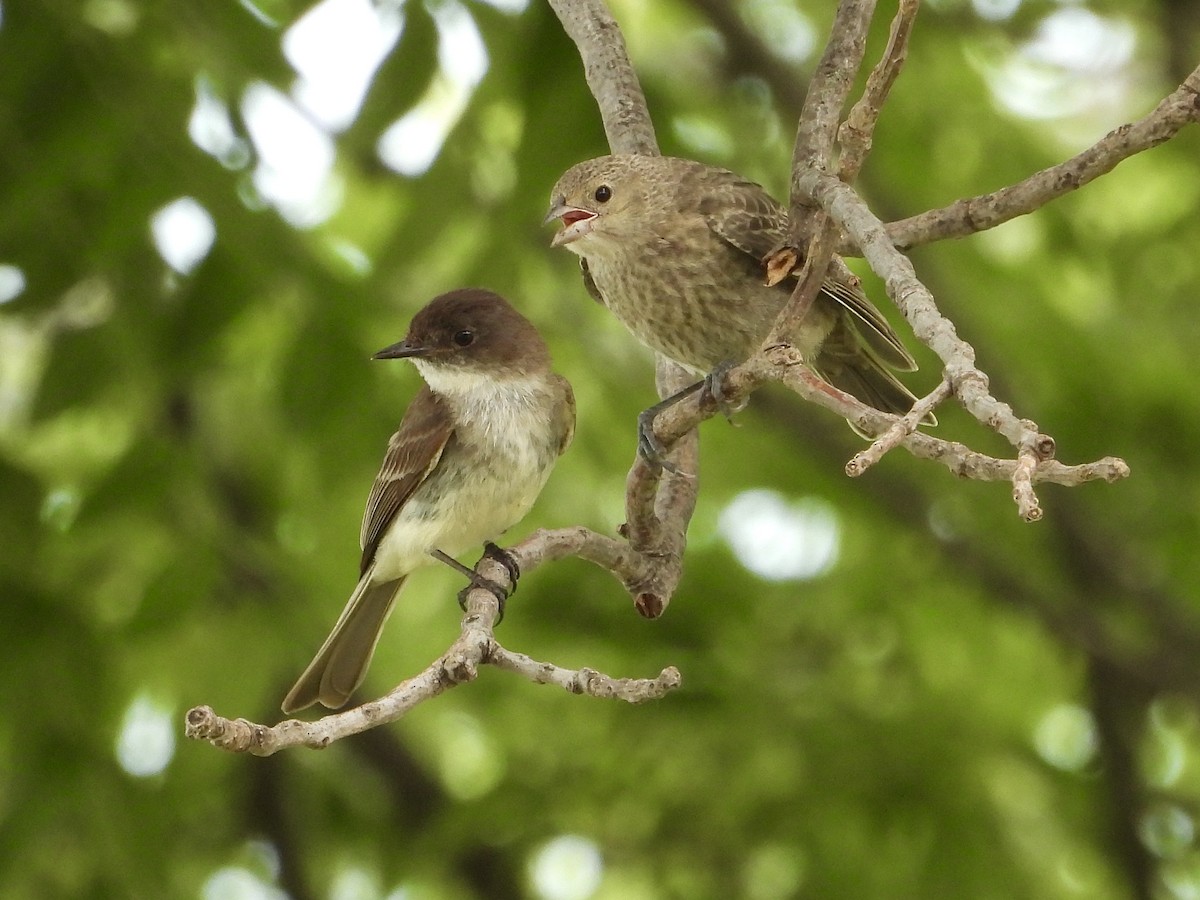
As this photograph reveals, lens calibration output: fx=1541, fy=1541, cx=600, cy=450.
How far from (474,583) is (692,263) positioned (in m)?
1.38

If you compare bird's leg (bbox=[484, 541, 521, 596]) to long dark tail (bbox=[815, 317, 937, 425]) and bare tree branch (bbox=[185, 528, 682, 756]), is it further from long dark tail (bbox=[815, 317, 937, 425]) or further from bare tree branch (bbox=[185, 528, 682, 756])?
long dark tail (bbox=[815, 317, 937, 425])

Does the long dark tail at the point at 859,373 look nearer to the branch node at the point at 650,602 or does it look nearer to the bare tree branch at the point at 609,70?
the bare tree branch at the point at 609,70

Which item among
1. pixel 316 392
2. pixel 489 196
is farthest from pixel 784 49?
pixel 316 392

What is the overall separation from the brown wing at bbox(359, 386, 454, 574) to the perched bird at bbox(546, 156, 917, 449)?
0.75m

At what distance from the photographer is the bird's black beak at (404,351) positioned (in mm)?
5008

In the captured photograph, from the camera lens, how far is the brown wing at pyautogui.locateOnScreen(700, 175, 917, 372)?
4.58 m

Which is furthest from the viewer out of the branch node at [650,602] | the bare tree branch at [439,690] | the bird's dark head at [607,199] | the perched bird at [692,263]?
the bird's dark head at [607,199]

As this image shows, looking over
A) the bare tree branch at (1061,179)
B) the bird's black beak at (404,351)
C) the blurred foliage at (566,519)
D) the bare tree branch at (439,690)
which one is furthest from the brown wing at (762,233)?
the bare tree branch at (439,690)

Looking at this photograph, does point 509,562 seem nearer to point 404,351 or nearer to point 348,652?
point 404,351

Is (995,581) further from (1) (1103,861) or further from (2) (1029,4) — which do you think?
(2) (1029,4)

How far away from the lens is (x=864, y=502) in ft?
23.9

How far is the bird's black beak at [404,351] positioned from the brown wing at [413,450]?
0.24 meters

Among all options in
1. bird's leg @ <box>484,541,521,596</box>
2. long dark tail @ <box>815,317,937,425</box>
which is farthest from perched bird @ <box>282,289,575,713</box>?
bird's leg @ <box>484,541,521,596</box>

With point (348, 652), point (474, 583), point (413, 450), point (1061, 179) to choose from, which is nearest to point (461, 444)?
point (413, 450)
